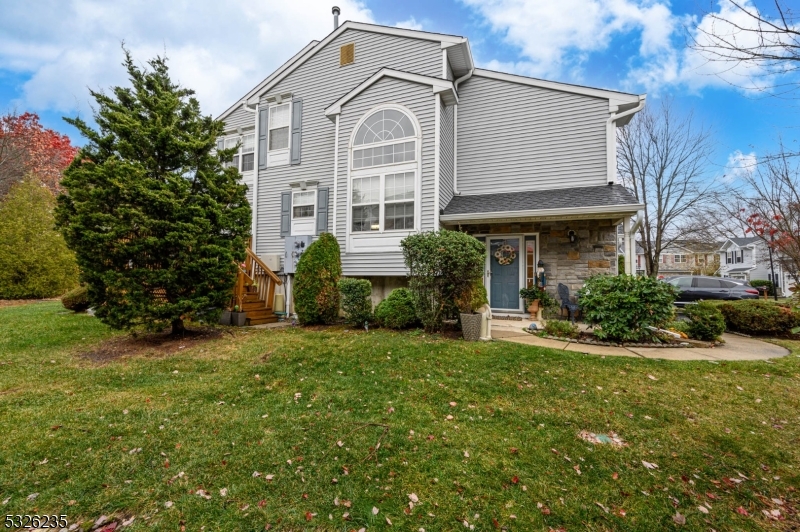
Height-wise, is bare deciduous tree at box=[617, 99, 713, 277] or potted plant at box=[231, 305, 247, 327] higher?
bare deciduous tree at box=[617, 99, 713, 277]

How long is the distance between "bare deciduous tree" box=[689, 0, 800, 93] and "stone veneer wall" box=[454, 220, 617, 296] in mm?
5699

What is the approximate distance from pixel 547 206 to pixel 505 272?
6.66 ft

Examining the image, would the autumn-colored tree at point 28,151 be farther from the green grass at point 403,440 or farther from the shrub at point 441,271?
the shrub at point 441,271

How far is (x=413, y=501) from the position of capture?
216 cm

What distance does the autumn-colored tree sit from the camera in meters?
18.6

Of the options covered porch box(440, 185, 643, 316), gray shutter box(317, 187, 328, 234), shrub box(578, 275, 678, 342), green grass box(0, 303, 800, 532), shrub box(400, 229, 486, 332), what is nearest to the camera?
green grass box(0, 303, 800, 532)

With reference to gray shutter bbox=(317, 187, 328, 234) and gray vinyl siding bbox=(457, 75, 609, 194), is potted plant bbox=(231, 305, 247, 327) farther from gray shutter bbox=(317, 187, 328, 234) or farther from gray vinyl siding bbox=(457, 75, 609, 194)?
gray vinyl siding bbox=(457, 75, 609, 194)

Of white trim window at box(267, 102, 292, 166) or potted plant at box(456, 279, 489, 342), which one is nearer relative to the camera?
potted plant at box(456, 279, 489, 342)

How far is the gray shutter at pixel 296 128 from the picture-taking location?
10094mm

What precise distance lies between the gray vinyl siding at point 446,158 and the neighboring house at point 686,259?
43.2 ft

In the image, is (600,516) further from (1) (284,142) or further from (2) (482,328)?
(1) (284,142)

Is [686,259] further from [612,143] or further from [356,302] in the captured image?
[356,302]

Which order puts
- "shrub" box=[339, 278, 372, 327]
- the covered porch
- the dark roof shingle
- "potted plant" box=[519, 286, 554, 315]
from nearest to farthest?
1. "shrub" box=[339, 278, 372, 327]
2. the dark roof shingle
3. the covered porch
4. "potted plant" box=[519, 286, 554, 315]

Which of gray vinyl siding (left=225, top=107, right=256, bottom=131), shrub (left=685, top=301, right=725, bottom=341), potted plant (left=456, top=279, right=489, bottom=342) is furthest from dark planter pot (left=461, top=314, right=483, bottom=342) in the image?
gray vinyl siding (left=225, top=107, right=256, bottom=131)
